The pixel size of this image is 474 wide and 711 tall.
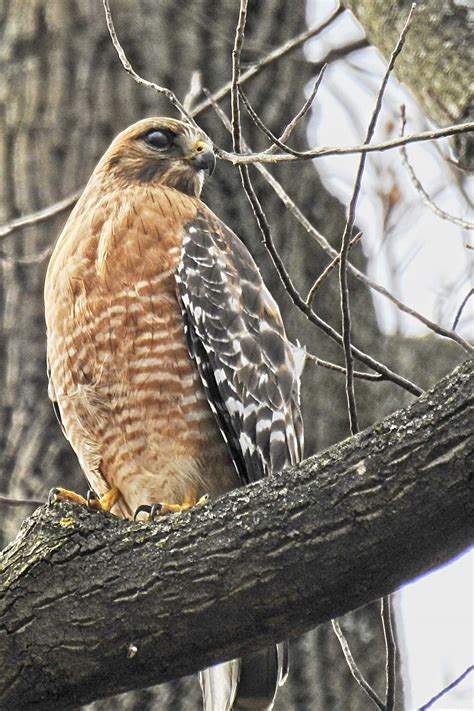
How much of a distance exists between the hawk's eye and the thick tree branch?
8.03 ft

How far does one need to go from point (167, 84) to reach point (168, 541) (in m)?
3.30

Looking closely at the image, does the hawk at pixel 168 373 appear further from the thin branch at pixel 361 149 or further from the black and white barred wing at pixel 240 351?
the thin branch at pixel 361 149

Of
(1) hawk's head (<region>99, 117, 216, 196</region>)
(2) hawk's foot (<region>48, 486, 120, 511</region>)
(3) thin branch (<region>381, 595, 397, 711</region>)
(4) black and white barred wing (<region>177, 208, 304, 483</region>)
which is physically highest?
(1) hawk's head (<region>99, 117, 216, 196</region>)

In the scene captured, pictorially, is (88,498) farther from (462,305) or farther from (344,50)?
(344,50)

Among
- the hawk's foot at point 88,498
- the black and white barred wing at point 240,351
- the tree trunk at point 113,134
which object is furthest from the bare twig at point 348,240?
the tree trunk at point 113,134

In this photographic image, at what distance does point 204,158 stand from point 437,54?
118cm

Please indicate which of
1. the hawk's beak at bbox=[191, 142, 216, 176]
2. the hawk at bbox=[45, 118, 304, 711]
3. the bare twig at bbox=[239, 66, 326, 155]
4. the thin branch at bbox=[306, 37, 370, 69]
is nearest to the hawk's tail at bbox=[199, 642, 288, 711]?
the hawk at bbox=[45, 118, 304, 711]

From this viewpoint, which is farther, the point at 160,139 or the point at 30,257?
the point at 30,257

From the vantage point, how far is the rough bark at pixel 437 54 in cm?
446

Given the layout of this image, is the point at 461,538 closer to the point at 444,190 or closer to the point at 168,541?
the point at 168,541

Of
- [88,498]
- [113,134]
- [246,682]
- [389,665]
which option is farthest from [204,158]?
[389,665]

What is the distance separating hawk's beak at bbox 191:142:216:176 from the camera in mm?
5320

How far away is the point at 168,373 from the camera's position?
464 centimetres

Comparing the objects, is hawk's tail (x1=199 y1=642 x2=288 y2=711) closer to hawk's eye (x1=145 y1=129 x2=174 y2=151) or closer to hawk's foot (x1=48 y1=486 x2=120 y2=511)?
hawk's foot (x1=48 y1=486 x2=120 y2=511)
